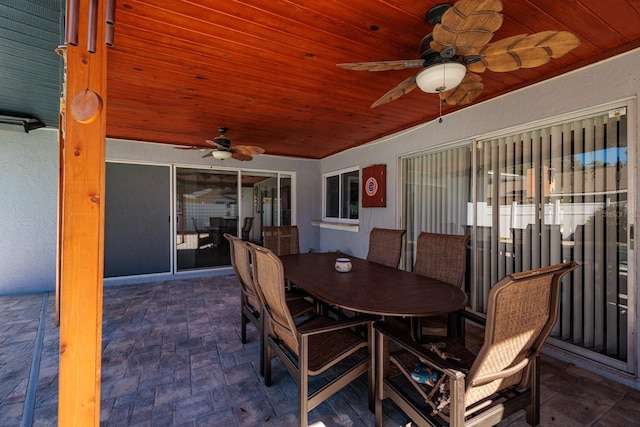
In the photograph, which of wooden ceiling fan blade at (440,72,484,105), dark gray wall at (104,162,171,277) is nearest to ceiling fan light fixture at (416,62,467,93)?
wooden ceiling fan blade at (440,72,484,105)

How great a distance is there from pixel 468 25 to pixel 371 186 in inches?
131

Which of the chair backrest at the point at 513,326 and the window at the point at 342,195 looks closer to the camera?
the chair backrest at the point at 513,326

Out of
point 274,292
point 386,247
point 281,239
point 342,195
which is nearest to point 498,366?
point 274,292

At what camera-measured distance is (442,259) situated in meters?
2.39

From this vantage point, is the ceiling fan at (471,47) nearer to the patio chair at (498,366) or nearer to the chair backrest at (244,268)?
the patio chair at (498,366)

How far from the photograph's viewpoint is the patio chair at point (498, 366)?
1103 millimetres

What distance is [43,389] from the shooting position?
6.43ft

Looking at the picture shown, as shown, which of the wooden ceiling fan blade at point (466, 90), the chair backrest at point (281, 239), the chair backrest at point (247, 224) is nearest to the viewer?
the wooden ceiling fan blade at point (466, 90)

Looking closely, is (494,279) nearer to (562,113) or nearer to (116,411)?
(562,113)

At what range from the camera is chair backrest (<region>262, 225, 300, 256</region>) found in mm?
3596

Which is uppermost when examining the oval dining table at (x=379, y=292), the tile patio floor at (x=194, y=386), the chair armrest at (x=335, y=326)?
the oval dining table at (x=379, y=292)

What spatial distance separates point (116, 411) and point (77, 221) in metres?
1.45

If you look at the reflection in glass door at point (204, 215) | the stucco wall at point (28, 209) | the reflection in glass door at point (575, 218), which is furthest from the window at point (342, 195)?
the stucco wall at point (28, 209)

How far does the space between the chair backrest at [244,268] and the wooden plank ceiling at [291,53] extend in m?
1.46
